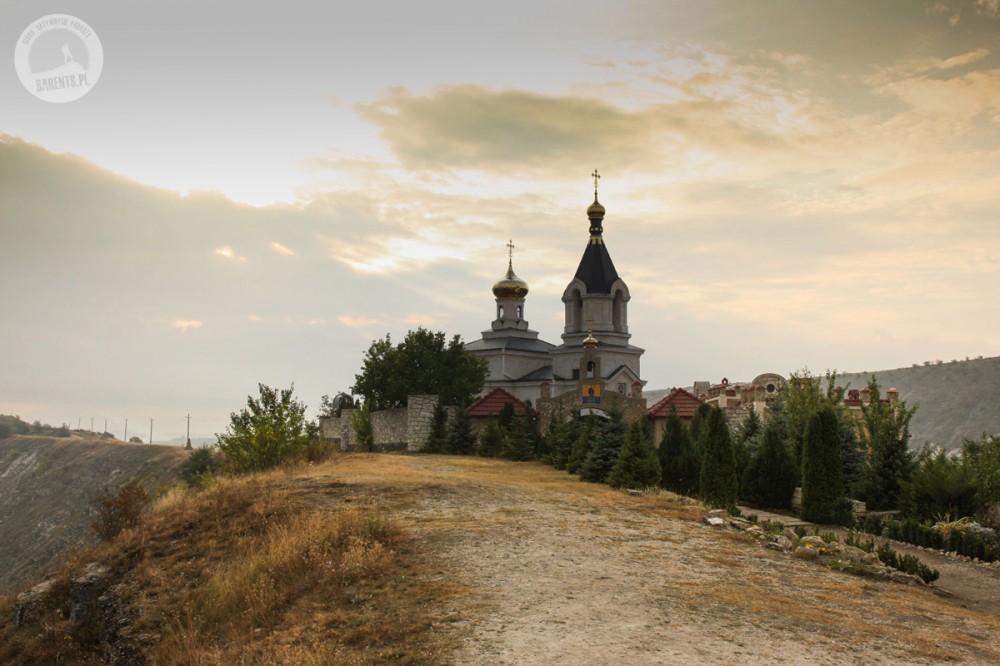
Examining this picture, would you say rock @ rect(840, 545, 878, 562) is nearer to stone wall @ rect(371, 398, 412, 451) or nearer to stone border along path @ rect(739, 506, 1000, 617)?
stone border along path @ rect(739, 506, 1000, 617)

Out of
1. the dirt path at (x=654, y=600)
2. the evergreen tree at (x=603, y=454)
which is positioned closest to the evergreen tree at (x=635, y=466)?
the evergreen tree at (x=603, y=454)

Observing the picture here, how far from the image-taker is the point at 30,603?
14539 mm

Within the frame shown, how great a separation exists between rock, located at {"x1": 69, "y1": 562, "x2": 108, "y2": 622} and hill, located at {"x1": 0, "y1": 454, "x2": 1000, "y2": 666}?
4 centimetres

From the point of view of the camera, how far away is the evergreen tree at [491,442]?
32112mm

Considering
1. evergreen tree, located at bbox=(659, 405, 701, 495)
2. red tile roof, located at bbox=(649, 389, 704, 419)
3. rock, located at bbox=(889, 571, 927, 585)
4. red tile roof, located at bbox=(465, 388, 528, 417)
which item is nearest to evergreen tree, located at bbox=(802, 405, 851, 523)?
evergreen tree, located at bbox=(659, 405, 701, 495)

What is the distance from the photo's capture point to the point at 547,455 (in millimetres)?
28594

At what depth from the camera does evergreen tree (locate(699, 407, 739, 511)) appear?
19578 mm

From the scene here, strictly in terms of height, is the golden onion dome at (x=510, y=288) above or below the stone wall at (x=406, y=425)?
above

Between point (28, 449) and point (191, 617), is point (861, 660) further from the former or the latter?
point (28, 449)

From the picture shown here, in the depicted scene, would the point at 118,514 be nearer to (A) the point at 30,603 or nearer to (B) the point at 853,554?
(A) the point at 30,603

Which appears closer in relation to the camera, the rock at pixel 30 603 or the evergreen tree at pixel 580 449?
the rock at pixel 30 603

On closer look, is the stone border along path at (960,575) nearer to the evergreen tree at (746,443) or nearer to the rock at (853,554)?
the rock at (853,554)

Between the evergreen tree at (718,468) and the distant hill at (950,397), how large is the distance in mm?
44689

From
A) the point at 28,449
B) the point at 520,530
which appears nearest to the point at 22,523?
the point at 28,449
